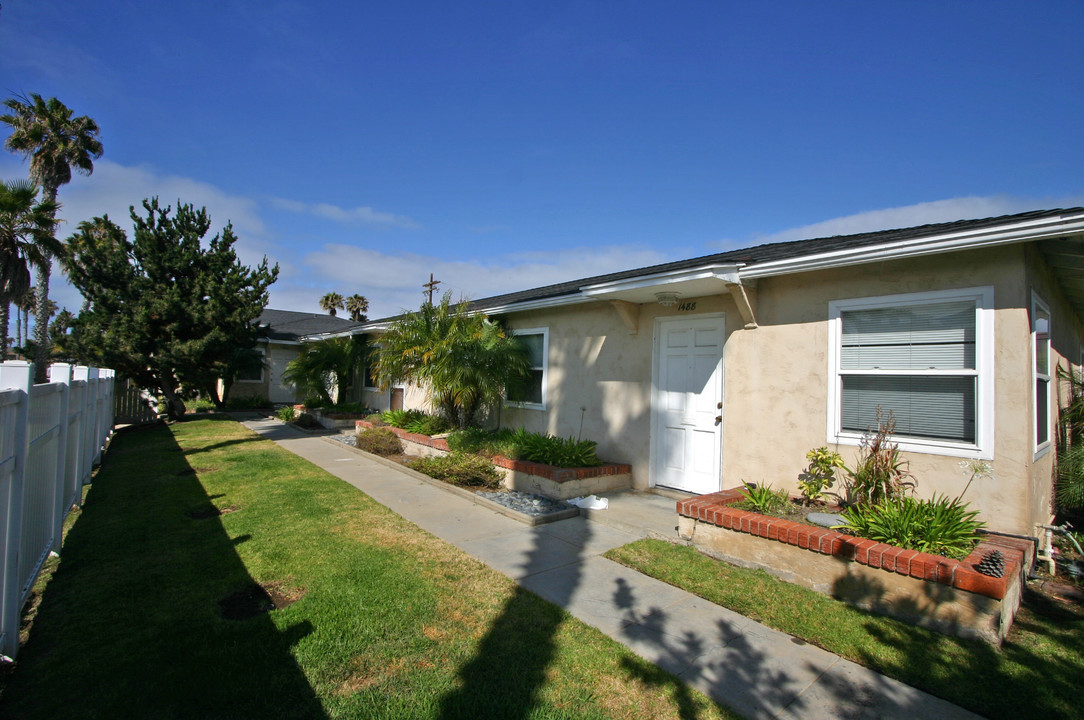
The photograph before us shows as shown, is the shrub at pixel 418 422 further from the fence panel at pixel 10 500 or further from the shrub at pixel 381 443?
the fence panel at pixel 10 500

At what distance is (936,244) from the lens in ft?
14.0

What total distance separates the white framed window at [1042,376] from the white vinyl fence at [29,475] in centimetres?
765

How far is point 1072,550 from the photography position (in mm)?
4965

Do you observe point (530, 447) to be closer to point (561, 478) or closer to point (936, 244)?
point (561, 478)

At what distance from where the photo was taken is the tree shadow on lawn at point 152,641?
2.46 m

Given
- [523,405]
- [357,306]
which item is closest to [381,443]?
[523,405]

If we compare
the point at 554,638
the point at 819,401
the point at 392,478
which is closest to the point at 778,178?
the point at 819,401

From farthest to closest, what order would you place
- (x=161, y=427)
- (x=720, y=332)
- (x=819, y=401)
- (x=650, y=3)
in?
(x=161, y=427)
(x=650, y=3)
(x=720, y=332)
(x=819, y=401)

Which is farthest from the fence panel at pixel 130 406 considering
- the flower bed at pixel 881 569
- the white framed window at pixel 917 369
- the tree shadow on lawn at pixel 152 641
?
the white framed window at pixel 917 369

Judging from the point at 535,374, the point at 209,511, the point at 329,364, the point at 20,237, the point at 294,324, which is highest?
the point at 20,237

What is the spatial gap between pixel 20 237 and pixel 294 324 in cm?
1085

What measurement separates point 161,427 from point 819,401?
16.8m

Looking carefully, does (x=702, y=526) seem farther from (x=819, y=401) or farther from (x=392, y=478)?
(x=392, y=478)

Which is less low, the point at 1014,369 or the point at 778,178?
the point at 778,178
